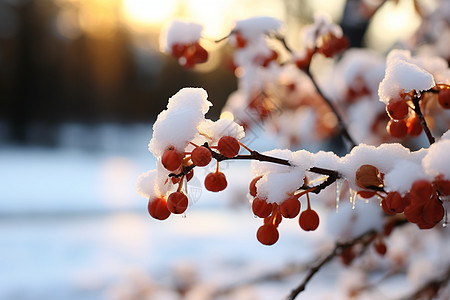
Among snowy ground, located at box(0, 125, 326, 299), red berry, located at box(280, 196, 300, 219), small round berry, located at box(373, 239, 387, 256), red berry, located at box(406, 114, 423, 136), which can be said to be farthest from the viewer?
snowy ground, located at box(0, 125, 326, 299)

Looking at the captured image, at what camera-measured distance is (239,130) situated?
0.70 m

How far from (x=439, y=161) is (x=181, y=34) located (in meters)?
0.83

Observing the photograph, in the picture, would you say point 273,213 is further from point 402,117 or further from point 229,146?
point 402,117

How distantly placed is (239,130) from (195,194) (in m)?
0.14

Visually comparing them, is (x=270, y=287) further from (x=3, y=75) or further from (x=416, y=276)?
(x=3, y=75)

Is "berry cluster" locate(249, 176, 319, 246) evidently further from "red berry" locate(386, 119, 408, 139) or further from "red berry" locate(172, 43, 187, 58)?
"red berry" locate(172, 43, 187, 58)

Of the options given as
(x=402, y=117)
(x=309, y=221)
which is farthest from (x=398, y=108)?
(x=309, y=221)

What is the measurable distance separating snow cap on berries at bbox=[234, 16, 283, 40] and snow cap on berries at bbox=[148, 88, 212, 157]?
618mm

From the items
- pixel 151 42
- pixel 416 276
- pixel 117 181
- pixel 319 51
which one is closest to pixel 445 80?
pixel 319 51

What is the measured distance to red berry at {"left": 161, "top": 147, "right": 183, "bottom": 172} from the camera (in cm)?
63

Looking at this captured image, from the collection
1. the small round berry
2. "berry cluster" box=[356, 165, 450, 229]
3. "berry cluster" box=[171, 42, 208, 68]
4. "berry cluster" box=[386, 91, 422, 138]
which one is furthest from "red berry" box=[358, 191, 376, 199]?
"berry cluster" box=[171, 42, 208, 68]

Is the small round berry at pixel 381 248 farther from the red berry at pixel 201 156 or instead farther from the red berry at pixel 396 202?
the red berry at pixel 201 156

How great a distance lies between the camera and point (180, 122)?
665 mm

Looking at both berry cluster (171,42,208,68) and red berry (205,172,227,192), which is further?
berry cluster (171,42,208,68)
